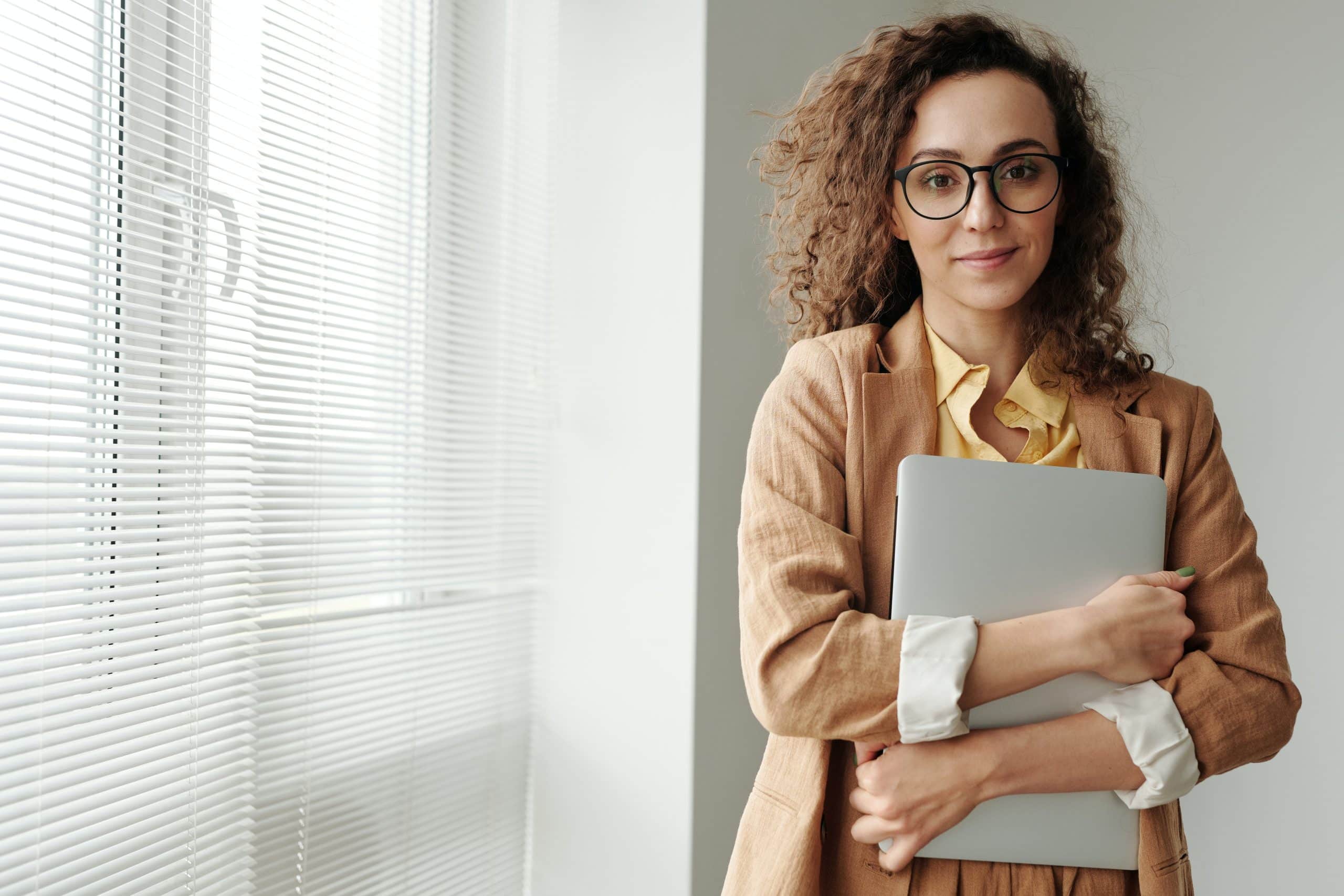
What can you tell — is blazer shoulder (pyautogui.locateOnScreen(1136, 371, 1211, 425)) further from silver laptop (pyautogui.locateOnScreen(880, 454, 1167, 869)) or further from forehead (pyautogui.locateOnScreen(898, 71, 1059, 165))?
forehead (pyautogui.locateOnScreen(898, 71, 1059, 165))

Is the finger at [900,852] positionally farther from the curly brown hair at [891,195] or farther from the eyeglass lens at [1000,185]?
the eyeglass lens at [1000,185]

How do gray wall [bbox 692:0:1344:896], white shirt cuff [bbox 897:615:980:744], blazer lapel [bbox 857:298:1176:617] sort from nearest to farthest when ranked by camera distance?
white shirt cuff [bbox 897:615:980:744]
blazer lapel [bbox 857:298:1176:617]
gray wall [bbox 692:0:1344:896]

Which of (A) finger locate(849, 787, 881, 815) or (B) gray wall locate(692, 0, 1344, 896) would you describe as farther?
(B) gray wall locate(692, 0, 1344, 896)

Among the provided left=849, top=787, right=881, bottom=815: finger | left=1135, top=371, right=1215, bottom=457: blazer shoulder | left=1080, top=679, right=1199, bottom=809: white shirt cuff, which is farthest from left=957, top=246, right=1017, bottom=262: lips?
left=849, top=787, right=881, bottom=815: finger

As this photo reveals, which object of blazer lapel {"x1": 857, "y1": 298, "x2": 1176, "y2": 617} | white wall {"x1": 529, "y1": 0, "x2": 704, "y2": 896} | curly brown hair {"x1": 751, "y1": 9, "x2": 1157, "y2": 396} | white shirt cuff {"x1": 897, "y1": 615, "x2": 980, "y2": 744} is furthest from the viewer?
white wall {"x1": 529, "y1": 0, "x2": 704, "y2": 896}

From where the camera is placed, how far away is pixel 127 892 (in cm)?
121

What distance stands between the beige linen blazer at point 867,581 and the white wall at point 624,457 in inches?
30.4

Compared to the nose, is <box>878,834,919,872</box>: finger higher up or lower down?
lower down

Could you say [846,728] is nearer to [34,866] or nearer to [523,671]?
[34,866]

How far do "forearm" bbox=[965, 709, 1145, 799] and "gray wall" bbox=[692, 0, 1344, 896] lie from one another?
105 centimetres

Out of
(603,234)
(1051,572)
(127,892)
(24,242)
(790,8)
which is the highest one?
(790,8)

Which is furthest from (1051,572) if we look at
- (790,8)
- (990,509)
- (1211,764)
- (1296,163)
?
(1296,163)

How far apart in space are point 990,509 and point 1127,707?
0.26 m

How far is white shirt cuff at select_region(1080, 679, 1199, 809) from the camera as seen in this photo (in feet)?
3.26
